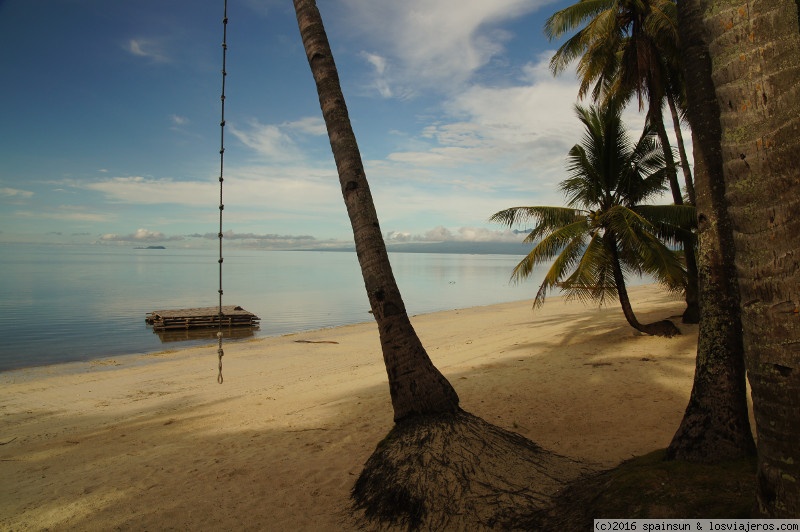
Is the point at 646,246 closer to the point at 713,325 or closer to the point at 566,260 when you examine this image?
the point at 566,260

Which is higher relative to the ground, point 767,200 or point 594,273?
point 767,200

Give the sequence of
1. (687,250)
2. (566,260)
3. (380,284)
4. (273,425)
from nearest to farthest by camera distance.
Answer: (380,284)
(273,425)
(566,260)
(687,250)

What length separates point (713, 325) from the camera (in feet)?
12.4

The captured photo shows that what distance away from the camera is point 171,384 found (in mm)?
13648

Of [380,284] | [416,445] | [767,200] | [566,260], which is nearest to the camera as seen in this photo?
[767,200]

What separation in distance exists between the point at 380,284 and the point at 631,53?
13.8m

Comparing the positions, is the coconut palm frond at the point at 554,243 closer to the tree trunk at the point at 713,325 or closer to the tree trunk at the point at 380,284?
the tree trunk at the point at 380,284

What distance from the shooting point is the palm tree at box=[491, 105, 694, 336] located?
35.9 feet

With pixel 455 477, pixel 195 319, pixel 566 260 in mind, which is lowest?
pixel 195 319

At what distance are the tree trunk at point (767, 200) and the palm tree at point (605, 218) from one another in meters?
8.88

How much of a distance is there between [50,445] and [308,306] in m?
29.4

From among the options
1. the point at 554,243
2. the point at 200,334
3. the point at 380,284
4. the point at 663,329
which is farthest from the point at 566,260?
the point at 200,334

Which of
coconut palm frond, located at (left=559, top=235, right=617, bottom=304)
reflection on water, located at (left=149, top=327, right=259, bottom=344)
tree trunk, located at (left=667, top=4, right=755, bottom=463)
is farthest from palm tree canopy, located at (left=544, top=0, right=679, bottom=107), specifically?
reflection on water, located at (left=149, top=327, right=259, bottom=344)

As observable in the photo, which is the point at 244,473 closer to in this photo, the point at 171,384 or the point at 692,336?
the point at 171,384
